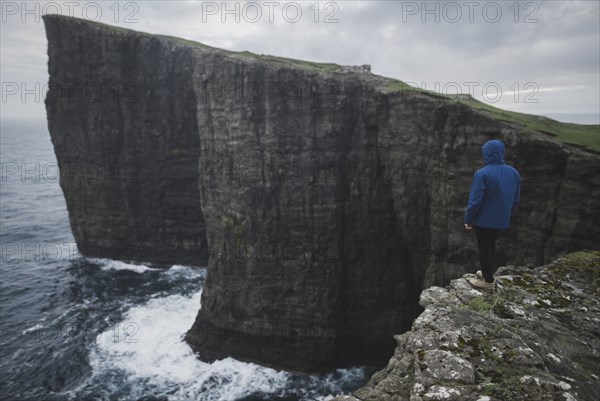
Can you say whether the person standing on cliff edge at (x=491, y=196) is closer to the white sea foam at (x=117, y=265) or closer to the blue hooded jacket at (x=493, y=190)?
the blue hooded jacket at (x=493, y=190)

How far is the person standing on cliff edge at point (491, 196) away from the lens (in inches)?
366

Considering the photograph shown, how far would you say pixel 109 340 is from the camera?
36375 mm

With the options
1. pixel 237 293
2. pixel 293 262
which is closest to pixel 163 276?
pixel 237 293

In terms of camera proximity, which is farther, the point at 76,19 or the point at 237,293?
the point at 76,19

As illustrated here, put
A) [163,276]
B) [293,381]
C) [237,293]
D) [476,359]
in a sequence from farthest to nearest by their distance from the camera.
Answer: [163,276]
[237,293]
[293,381]
[476,359]

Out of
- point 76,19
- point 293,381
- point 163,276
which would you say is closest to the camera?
point 293,381

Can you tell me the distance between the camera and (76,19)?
1742 inches

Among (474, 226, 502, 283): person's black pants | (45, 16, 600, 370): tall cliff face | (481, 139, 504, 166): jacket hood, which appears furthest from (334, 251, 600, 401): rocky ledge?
(45, 16, 600, 370): tall cliff face

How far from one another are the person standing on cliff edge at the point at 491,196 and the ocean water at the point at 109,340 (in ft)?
80.7

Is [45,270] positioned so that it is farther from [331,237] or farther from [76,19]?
[331,237]

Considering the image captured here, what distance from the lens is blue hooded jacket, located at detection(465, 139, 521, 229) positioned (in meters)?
9.29

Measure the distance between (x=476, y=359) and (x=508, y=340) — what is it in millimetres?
870

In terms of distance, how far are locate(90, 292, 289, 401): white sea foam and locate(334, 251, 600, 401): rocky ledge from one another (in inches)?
1007

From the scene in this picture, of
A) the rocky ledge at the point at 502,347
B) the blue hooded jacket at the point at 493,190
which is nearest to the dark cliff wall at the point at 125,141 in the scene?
the blue hooded jacket at the point at 493,190
